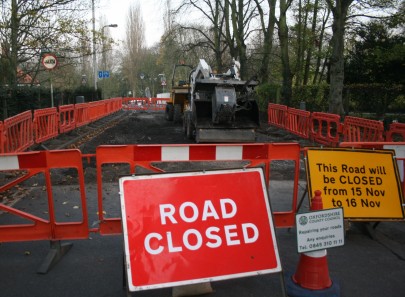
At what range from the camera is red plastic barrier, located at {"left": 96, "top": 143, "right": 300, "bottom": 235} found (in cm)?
418

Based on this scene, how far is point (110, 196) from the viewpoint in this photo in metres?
6.75

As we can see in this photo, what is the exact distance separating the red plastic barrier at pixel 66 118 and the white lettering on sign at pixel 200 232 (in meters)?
11.3

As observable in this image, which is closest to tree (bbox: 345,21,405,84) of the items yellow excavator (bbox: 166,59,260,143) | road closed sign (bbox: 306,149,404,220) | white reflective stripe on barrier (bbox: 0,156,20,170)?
yellow excavator (bbox: 166,59,260,143)

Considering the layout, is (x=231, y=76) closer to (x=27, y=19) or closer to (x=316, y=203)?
(x=27, y=19)

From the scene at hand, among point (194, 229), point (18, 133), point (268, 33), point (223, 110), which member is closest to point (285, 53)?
point (268, 33)

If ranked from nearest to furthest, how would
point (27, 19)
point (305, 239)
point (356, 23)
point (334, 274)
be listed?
point (305, 239) → point (334, 274) → point (27, 19) → point (356, 23)

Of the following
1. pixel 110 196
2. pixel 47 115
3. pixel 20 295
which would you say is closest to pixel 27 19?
pixel 47 115

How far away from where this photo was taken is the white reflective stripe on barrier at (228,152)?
179 inches

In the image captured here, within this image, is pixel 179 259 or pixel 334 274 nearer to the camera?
pixel 179 259

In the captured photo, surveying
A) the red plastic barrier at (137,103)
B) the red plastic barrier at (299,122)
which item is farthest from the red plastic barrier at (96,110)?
the red plastic barrier at (137,103)

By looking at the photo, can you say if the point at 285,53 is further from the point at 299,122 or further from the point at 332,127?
the point at 332,127

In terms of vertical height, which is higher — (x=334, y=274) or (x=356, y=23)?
(x=356, y=23)

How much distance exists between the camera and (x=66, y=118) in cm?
1467

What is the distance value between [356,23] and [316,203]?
71.0ft
